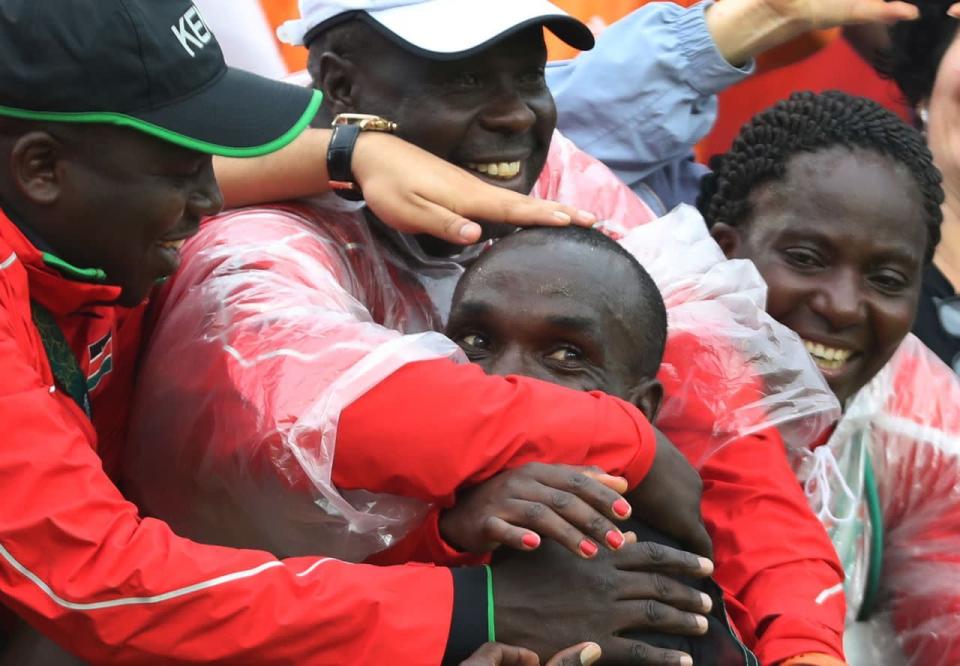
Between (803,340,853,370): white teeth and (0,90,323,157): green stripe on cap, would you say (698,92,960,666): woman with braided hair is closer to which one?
(803,340,853,370): white teeth

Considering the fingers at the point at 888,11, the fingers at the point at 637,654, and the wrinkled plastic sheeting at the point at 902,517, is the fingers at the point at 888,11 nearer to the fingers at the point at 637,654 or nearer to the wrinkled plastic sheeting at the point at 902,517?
the wrinkled plastic sheeting at the point at 902,517

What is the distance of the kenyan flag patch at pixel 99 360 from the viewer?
7.57 ft

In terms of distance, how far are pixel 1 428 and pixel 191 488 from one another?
1.63 feet

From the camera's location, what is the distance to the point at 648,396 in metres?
2.43

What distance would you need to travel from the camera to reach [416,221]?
7.86 feet

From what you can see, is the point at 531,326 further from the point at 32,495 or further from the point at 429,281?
the point at 32,495

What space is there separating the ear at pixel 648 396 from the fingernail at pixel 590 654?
1.69ft

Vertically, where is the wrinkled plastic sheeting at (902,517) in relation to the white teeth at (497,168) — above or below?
below

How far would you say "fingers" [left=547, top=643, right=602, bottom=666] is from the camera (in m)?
1.99

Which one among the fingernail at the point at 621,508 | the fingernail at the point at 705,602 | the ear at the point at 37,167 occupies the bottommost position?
the fingernail at the point at 705,602

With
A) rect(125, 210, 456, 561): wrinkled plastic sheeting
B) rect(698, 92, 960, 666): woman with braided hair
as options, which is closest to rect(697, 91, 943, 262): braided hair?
rect(698, 92, 960, 666): woman with braided hair

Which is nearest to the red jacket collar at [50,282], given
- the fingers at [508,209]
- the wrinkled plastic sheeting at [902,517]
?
the fingers at [508,209]

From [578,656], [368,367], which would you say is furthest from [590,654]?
[368,367]

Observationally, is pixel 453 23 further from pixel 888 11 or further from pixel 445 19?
pixel 888 11
